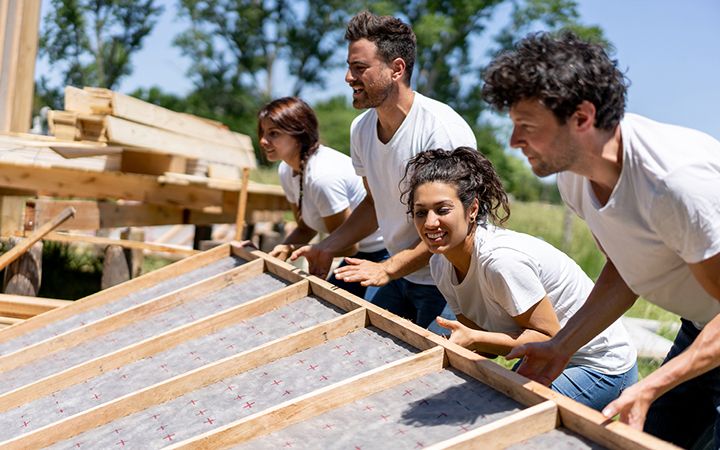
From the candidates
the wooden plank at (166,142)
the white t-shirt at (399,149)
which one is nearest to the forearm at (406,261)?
the white t-shirt at (399,149)

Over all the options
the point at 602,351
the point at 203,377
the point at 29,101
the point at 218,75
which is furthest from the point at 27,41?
the point at 218,75

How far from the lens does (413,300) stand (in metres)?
4.08

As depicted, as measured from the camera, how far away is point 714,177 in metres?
2.06

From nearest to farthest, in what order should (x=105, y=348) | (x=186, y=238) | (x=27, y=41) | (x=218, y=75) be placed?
(x=105, y=348)
(x=27, y=41)
(x=186, y=238)
(x=218, y=75)

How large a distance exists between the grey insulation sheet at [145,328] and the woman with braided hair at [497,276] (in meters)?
1.06

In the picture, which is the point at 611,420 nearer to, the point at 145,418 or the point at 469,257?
the point at 469,257

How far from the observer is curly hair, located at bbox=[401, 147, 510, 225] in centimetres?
314

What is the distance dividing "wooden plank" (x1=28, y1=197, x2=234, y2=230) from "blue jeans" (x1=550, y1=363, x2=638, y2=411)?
459cm

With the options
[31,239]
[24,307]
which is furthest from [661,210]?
[31,239]

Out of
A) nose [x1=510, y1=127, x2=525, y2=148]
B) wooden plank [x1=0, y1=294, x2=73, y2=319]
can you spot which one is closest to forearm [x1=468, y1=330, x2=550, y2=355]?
nose [x1=510, y1=127, x2=525, y2=148]

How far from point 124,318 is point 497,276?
1.86 m

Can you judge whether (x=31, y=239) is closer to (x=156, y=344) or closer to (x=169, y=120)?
(x=169, y=120)

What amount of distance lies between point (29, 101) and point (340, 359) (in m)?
5.70

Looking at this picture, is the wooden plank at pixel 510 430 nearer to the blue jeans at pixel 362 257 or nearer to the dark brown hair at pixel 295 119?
the blue jeans at pixel 362 257
